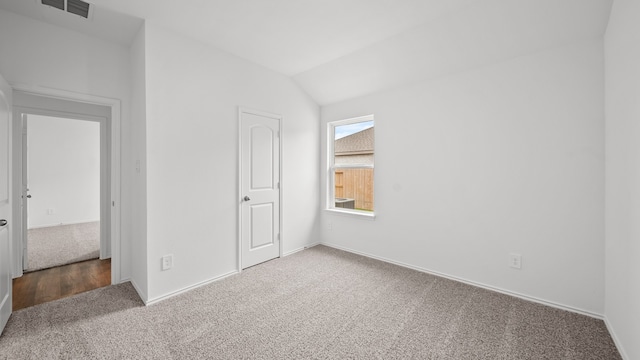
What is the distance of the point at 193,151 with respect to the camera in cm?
267

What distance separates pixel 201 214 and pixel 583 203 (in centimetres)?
350

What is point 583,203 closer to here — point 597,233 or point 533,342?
point 597,233

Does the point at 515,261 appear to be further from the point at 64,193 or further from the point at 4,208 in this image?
the point at 64,193

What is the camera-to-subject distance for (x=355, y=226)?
3.76 meters

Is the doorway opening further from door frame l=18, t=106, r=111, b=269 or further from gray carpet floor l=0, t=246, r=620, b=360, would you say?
gray carpet floor l=0, t=246, r=620, b=360

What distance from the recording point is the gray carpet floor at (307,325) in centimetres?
171

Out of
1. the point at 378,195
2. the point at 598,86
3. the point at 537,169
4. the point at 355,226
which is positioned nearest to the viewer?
the point at 598,86

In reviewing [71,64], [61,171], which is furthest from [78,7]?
[61,171]

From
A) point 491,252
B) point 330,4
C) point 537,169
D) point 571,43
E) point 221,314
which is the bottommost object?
point 221,314

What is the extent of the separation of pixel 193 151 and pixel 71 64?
134 centimetres

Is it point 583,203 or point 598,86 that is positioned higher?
point 598,86

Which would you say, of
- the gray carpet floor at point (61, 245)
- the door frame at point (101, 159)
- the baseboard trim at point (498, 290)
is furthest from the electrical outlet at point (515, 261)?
the gray carpet floor at point (61, 245)

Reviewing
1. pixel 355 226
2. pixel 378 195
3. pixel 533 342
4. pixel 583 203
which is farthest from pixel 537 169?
pixel 355 226

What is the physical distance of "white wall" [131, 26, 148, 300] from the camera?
7.89 feet
